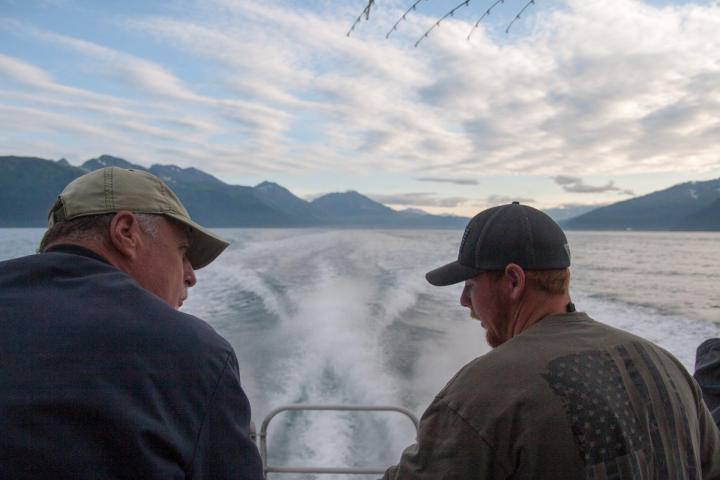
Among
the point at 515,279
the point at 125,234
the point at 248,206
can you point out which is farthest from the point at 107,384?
the point at 248,206

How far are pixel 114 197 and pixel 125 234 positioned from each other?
0.35 ft

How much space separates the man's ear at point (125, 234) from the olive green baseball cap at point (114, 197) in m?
0.04

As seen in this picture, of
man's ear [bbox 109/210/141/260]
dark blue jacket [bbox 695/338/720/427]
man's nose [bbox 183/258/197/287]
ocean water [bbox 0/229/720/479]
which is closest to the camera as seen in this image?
man's ear [bbox 109/210/141/260]

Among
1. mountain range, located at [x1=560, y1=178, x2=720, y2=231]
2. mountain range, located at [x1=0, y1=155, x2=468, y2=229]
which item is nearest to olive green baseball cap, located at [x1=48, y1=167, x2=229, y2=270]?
mountain range, located at [x1=0, y1=155, x2=468, y2=229]

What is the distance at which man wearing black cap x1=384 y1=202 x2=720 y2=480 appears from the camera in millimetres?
898

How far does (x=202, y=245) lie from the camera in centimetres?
136

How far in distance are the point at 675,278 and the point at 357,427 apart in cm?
1605

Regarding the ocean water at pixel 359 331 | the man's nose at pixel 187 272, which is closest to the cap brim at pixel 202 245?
the man's nose at pixel 187 272

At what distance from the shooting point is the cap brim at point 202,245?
4.27 ft

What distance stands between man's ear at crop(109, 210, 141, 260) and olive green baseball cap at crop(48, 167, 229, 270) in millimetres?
39

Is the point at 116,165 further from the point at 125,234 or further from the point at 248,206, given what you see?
the point at 125,234

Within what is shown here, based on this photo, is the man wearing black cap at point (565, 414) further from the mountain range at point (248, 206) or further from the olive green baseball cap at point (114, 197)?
the mountain range at point (248, 206)

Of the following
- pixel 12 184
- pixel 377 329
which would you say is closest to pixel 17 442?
pixel 377 329

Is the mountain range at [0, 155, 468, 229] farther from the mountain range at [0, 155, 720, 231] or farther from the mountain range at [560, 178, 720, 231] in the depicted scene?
the mountain range at [560, 178, 720, 231]
